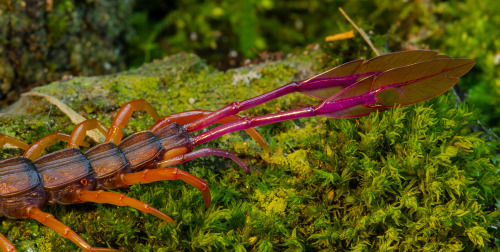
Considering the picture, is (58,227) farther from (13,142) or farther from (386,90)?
(386,90)

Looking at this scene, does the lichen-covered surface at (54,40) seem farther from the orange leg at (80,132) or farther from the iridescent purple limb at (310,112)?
the iridescent purple limb at (310,112)

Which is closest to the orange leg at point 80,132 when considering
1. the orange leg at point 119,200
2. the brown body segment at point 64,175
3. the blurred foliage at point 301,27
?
the brown body segment at point 64,175


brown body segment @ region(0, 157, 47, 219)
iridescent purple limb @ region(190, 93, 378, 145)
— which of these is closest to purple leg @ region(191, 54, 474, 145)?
iridescent purple limb @ region(190, 93, 378, 145)

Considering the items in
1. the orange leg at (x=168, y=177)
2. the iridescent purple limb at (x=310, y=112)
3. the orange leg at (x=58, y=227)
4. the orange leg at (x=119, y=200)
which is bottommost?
Result: the orange leg at (x=58, y=227)

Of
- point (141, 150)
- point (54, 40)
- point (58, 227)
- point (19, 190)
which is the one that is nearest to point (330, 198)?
point (141, 150)

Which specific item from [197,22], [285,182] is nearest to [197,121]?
[285,182]
